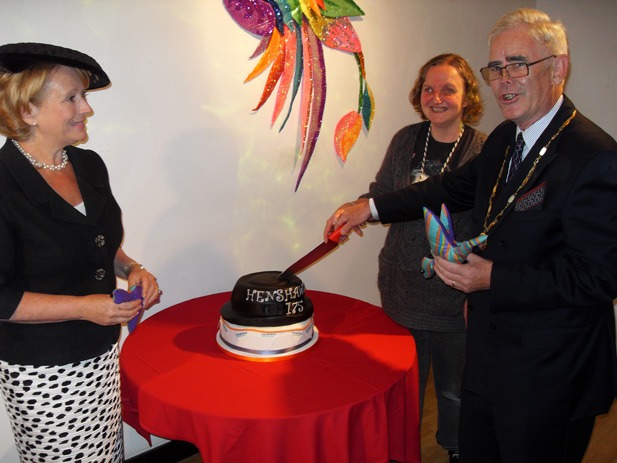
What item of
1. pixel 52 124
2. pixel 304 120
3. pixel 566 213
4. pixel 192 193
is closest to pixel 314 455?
pixel 566 213

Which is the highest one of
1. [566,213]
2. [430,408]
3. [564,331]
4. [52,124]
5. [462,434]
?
[52,124]

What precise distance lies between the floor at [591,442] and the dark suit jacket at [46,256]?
1377mm

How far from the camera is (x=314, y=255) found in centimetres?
208

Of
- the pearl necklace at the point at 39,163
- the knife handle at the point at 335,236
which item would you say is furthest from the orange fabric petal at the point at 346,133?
the pearl necklace at the point at 39,163

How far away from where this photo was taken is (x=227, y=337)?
188 centimetres

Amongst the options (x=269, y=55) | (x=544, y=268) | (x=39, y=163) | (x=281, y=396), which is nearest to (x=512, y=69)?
(x=544, y=268)

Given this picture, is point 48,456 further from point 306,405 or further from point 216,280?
point 216,280

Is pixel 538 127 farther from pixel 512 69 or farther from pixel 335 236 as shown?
pixel 335 236

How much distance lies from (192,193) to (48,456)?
126 cm

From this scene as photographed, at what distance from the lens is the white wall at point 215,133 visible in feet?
7.25

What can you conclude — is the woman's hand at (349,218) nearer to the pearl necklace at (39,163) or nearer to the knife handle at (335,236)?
the knife handle at (335,236)

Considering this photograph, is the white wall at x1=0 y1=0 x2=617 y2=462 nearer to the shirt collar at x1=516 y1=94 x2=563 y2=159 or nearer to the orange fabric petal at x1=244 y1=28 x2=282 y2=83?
the orange fabric petal at x1=244 y1=28 x2=282 y2=83

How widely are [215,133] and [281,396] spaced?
1.39 metres

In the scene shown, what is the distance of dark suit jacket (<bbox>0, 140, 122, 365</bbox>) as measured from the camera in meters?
1.50
